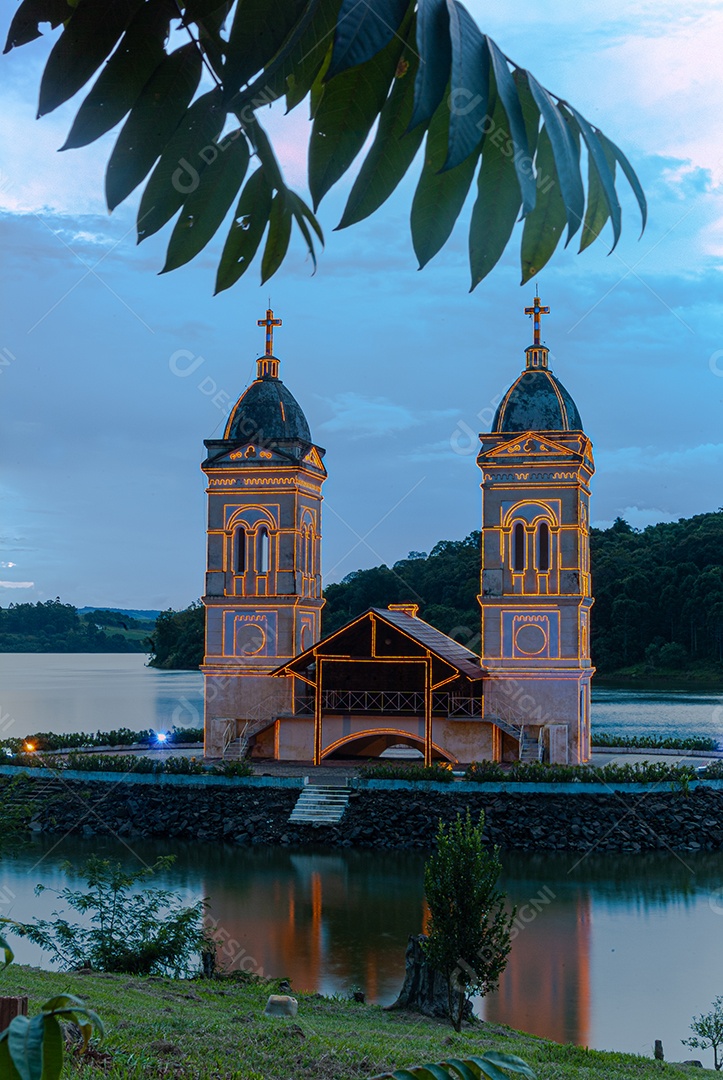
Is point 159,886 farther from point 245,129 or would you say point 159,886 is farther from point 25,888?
point 245,129

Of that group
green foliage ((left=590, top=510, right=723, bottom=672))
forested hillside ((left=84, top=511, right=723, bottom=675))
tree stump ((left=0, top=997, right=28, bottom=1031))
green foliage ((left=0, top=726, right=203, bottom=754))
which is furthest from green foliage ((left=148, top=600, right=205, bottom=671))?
tree stump ((left=0, top=997, right=28, bottom=1031))

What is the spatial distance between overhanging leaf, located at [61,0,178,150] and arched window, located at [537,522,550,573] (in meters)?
24.7

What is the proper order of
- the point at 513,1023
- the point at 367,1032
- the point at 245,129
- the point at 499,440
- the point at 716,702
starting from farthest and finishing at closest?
the point at 716,702, the point at 499,440, the point at 513,1023, the point at 367,1032, the point at 245,129

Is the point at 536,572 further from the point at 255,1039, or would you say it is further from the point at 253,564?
the point at 255,1039

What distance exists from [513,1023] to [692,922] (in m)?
6.12

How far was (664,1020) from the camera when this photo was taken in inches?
504

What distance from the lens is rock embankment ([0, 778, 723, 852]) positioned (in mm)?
22719

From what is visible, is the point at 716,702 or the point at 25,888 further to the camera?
the point at 716,702

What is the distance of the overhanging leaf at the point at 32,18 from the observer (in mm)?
1606

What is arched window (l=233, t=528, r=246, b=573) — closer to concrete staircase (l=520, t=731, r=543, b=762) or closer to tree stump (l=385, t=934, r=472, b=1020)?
concrete staircase (l=520, t=731, r=543, b=762)

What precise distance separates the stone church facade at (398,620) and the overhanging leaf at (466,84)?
2397cm

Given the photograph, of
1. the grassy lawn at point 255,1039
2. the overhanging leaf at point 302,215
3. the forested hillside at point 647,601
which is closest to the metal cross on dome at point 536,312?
the grassy lawn at point 255,1039

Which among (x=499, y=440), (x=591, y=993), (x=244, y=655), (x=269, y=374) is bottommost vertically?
(x=591, y=993)

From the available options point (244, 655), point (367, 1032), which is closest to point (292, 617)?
point (244, 655)
